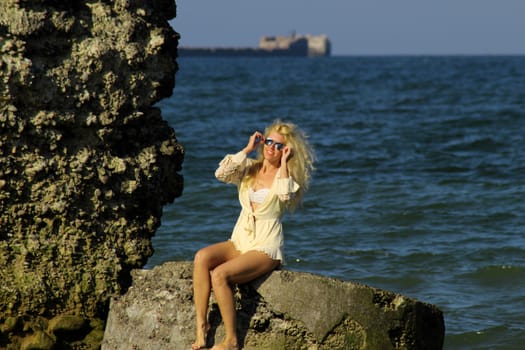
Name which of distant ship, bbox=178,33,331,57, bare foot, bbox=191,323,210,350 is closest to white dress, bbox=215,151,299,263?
bare foot, bbox=191,323,210,350

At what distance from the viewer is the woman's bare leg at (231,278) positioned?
5562 millimetres

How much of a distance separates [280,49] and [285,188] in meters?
171

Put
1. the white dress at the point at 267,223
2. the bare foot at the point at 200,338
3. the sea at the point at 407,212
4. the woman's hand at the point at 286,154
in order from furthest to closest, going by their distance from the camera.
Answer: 1. the sea at the point at 407,212
2. the woman's hand at the point at 286,154
3. the white dress at the point at 267,223
4. the bare foot at the point at 200,338

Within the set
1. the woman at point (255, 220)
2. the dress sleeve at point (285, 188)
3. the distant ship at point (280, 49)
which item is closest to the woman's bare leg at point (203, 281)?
the woman at point (255, 220)

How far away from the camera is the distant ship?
542 ft

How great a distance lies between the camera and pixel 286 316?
558 cm

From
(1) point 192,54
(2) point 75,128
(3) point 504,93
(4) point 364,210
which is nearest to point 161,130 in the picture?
(2) point 75,128

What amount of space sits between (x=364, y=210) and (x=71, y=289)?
7509 mm

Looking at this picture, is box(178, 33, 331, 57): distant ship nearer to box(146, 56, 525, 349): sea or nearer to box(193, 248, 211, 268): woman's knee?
box(146, 56, 525, 349): sea

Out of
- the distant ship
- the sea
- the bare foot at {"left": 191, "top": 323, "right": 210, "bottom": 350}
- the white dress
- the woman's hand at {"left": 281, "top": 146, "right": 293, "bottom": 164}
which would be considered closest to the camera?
the bare foot at {"left": 191, "top": 323, "right": 210, "bottom": 350}

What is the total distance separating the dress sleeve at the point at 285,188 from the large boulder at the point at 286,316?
45cm

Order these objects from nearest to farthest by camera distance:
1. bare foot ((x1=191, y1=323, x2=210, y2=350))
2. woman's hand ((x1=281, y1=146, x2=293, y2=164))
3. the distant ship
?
bare foot ((x1=191, y1=323, x2=210, y2=350)) → woman's hand ((x1=281, y1=146, x2=293, y2=164)) → the distant ship

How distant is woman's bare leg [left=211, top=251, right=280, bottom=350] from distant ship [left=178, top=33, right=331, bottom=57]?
516 ft

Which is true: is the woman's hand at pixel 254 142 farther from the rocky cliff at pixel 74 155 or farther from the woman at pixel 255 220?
the rocky cliff at pixel 74 155
